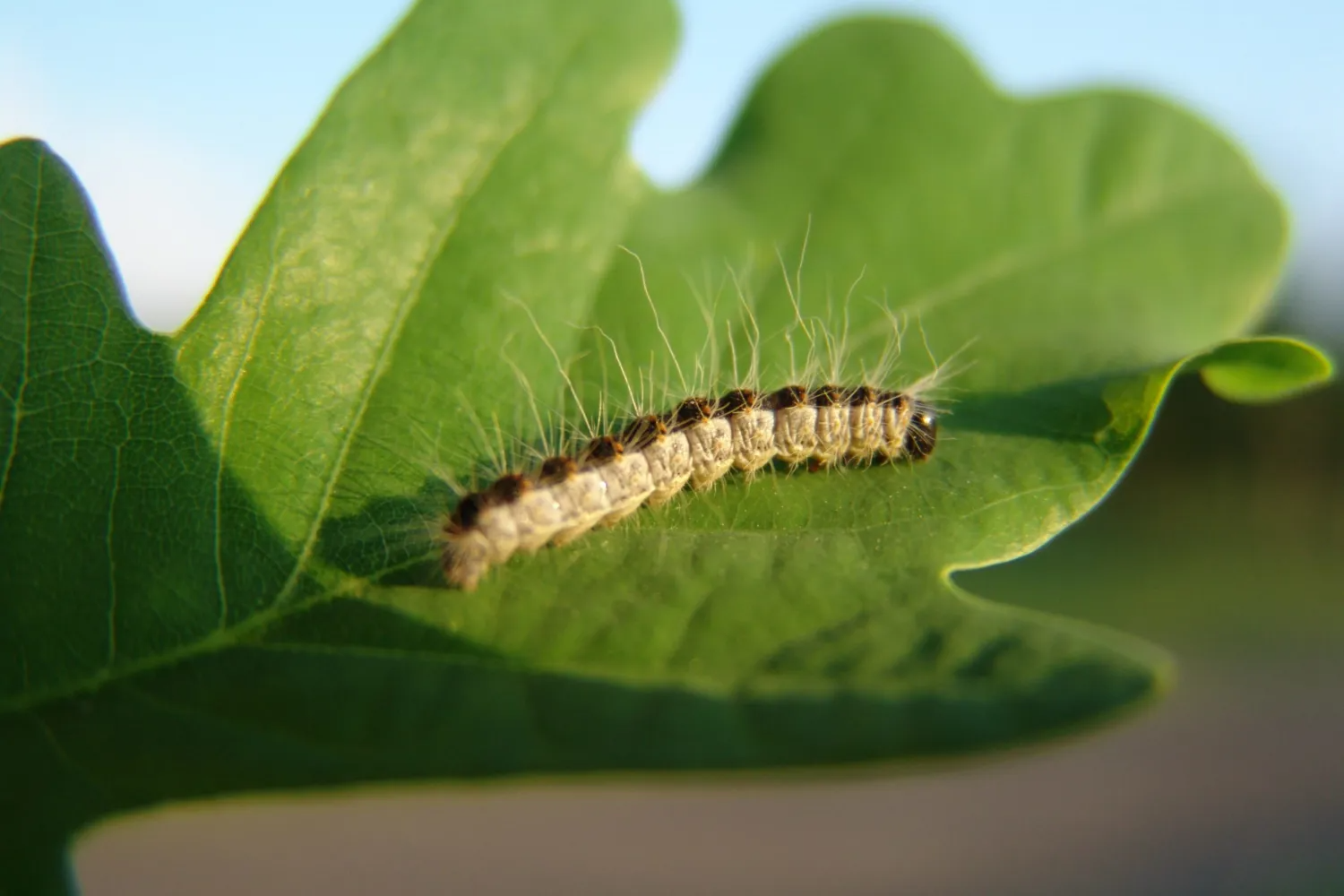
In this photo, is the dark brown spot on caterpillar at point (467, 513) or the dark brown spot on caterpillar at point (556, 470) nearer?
the dark brown spot on caterpillar at point (467, 513)

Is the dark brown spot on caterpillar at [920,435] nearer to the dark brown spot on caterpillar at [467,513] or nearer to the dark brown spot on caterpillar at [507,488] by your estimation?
the dark brown spot on caterpillar at [507,488]

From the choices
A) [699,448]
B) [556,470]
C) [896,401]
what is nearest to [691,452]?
[699,448]

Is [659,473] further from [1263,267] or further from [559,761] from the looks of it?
[1263,267]

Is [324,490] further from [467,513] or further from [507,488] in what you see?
[507,488]

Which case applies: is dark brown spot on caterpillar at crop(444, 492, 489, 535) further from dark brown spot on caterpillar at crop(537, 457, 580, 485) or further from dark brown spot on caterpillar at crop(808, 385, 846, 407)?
dark brown spot on caterpillar at crop(808, 385, 846, 407)

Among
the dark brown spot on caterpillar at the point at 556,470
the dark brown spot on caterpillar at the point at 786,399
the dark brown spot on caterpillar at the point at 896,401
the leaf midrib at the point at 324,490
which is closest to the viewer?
A: the leaf midrib at the point at 324,490

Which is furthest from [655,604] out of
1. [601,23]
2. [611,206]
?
[601,23]

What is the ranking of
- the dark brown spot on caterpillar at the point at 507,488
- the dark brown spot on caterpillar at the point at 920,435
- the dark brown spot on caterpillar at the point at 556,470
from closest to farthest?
the dark brown spot on caterpillar at the point at 507,488, the dark brown spot on caterpillar at the point at 556,470, the dark brown spot on caterpillar at the point at 920,435

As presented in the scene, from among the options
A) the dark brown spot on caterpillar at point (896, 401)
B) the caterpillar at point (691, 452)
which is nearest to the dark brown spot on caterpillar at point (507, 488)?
the caterpillar at point (691, 452)

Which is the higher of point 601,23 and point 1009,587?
point 1009,587
